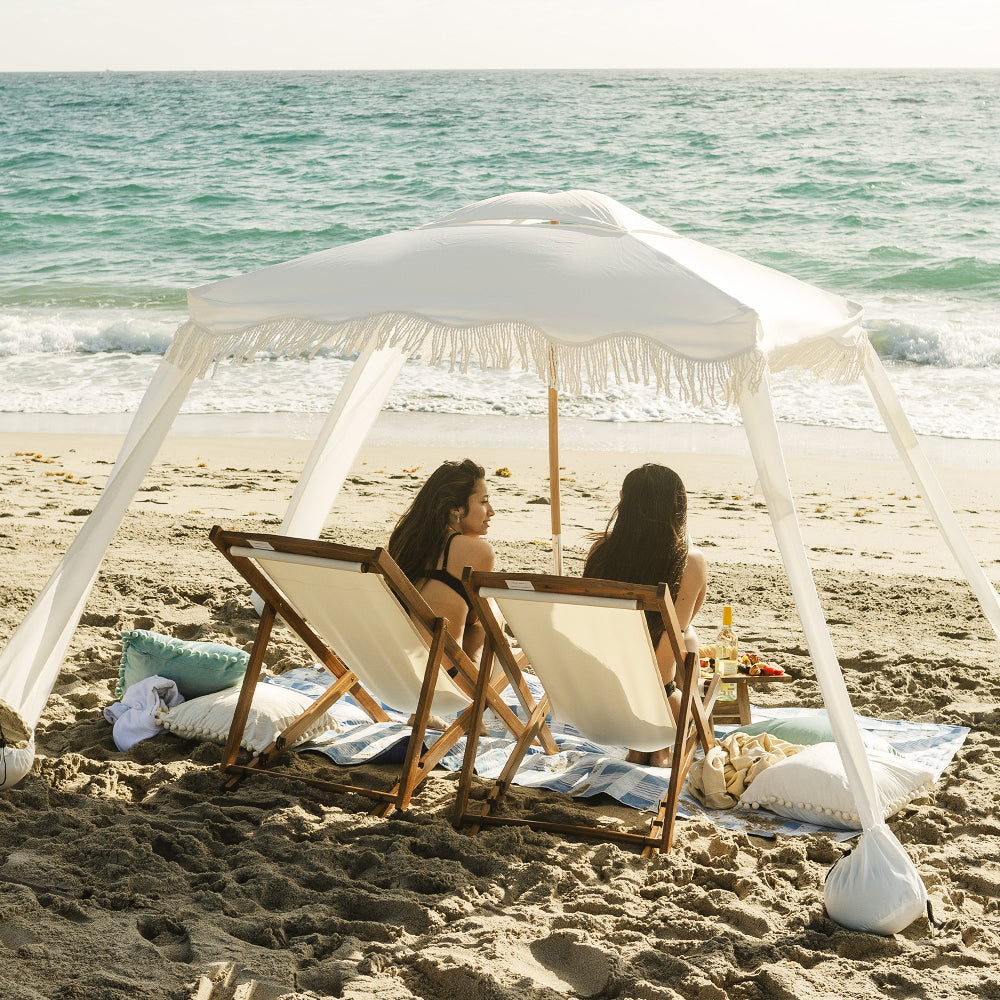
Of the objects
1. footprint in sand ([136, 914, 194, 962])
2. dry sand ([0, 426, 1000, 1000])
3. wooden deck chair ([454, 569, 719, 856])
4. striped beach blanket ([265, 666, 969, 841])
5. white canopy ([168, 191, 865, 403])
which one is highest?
white canopy ([168, 191, 865, 403])

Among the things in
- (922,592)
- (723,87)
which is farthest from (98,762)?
(723,87)

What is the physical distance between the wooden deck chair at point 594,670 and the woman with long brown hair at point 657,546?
0.23 meters

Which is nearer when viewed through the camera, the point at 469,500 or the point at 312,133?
the point at 469,500

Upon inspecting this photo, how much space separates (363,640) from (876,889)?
5.58 feet

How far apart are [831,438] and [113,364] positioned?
845 cm

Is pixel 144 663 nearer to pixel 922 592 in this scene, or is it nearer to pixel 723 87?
pixel 922 592

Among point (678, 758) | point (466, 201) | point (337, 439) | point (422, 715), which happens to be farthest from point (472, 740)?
point (466, 201)

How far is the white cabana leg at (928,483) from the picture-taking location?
402cm

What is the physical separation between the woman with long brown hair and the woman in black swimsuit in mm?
473

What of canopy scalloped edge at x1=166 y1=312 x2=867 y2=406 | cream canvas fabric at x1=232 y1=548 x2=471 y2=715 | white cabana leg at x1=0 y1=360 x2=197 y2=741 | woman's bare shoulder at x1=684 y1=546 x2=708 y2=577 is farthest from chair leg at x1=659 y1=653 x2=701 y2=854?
white cabana leg at x1=0 y1=360 x2=197 y2=741

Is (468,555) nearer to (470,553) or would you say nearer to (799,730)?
(470,553)

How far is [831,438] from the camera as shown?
10.2 m

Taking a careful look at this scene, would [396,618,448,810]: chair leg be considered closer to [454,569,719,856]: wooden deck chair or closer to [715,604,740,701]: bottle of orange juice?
[454,569,719,856]: wooden deck chair

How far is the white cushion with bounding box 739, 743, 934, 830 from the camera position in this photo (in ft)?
11.5
